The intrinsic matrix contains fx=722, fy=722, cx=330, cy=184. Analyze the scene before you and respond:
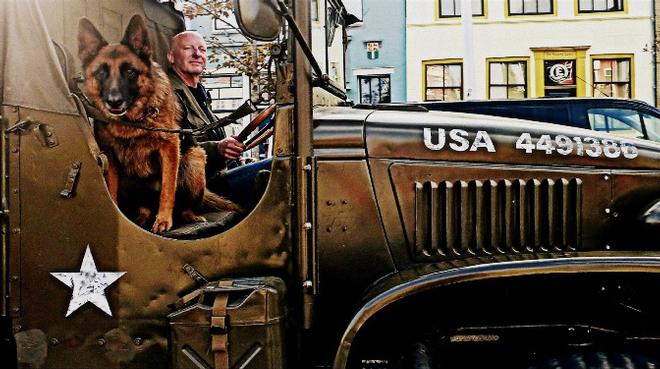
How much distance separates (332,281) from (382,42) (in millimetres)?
18511

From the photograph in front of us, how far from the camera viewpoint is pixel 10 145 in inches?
110

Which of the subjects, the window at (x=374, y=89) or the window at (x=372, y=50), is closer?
the window at (x=374, y=89)

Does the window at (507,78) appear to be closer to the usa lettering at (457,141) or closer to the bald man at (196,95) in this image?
the bald man at (196,95)

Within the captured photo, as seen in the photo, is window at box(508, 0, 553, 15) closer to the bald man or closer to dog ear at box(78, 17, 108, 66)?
the bald man

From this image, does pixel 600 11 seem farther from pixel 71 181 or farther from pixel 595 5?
pixel 71 181

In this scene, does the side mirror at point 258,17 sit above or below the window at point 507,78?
below

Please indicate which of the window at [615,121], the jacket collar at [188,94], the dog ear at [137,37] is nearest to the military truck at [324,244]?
the dog ear at [137,37]

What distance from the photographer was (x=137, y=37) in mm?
2990

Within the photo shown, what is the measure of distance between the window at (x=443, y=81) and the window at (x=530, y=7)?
91.5 inches

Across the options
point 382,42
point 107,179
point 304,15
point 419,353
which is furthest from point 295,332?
point 382,42

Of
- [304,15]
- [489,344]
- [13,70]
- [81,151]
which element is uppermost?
[304,15]

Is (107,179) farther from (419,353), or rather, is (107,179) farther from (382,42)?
(382,42)

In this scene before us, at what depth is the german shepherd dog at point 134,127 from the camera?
9.66 feet

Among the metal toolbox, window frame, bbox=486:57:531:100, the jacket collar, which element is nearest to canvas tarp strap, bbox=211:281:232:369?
the metal toolbox
